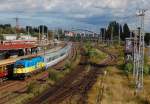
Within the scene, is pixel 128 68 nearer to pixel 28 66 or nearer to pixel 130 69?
pixel 130 69

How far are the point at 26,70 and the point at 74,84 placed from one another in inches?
301

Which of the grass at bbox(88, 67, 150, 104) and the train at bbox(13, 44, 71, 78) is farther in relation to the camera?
the train at bbox(13, 44, 71, 78)

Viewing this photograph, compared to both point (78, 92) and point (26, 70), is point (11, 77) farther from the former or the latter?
point (78, 92)

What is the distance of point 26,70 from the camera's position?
56.4m

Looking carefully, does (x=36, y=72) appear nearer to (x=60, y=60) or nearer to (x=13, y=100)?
(x=13, y=100)

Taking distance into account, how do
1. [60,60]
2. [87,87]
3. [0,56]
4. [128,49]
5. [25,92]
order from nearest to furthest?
[25,92]
[87,87]
[0,56]
[128,49]
[60,60]

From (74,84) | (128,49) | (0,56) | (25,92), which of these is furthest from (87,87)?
(128,49)

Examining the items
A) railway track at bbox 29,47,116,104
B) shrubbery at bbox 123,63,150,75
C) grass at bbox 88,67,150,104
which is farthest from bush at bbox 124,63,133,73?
grass at bbox 88,67,150,104

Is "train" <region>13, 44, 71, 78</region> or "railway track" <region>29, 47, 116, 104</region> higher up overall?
"train" <region>13, 44, 71, 78</region>

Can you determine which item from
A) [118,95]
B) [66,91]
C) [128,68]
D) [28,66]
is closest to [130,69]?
[128,68]

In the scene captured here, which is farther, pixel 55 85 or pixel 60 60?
pixel 60 60

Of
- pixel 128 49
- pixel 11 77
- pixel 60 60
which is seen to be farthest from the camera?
pixel 60 60

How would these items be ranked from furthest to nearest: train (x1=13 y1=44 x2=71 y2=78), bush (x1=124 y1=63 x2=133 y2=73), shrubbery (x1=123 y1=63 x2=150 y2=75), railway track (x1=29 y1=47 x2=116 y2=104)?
1. bush (x1=124 y1=63 x2=133 y2=73)
2. shrubbery (x1=123 y1=63 x2=150 y2=75)
3. train (x1=13 y1=44 x2=71 y2=78)
4. railway track (x1=29 y1=47 x2=116 y2=104)

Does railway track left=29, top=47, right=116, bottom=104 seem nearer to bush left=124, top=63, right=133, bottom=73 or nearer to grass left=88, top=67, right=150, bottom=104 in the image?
grass left=88, top=67, right=150, bottom=104
